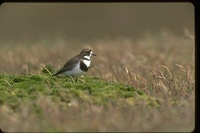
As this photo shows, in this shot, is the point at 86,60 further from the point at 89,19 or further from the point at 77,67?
the point at 89,19

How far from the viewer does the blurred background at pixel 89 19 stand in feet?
89.4

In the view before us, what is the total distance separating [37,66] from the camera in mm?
14320

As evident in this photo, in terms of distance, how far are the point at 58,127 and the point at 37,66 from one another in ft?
23.7

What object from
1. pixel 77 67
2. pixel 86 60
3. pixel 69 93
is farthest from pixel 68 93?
pixel 86 60

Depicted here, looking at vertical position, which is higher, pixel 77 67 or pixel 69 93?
pixel 77 67

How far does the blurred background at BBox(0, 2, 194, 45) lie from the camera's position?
89.4 feet

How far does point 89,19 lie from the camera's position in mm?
28156

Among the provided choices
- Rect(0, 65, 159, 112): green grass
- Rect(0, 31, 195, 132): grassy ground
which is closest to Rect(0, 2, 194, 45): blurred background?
Rect(0, 31, 195, 132): grassy ground

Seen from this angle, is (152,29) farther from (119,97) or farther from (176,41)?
(119,97)

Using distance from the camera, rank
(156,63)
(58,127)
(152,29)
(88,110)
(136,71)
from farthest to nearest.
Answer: (152,29), (156,63), (136,71), (88,110), (58,127)

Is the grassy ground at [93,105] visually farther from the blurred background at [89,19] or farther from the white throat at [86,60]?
the blurred background at [89,19]

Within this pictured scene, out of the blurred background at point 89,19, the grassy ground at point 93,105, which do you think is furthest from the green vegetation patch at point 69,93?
the blurred background at point 89,19

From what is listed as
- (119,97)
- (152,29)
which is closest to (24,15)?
(152,29)

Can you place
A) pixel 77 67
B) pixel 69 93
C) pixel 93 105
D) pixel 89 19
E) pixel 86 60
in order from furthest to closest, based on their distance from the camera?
pixel 89 19
pixel 86 60
pixel 77 67
pixel 69 93
pixel 93 105
